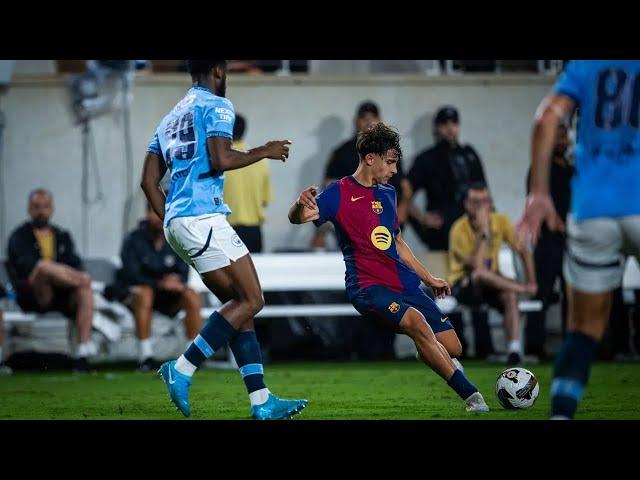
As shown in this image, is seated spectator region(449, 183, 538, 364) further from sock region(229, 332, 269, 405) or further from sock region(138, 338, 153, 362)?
sock region(229, 332, 269, 405)

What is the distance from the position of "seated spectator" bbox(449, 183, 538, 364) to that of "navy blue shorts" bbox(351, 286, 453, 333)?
→ 454 cm

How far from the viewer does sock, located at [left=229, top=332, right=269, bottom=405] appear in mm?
6945

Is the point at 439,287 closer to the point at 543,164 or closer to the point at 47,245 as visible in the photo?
the point at 543,164

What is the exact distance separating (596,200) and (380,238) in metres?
2.25

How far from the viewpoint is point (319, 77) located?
14.6 m

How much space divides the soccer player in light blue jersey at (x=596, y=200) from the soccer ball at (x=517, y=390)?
6.93 ft

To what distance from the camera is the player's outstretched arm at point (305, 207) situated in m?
7.02

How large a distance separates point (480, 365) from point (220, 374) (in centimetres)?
253

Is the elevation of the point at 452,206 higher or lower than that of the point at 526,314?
higher
